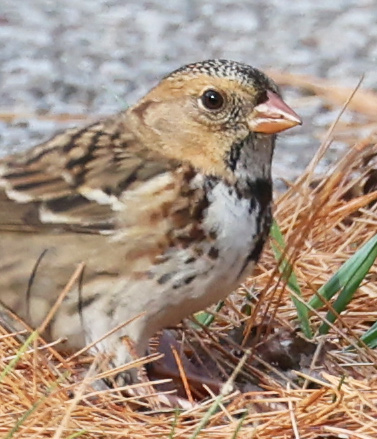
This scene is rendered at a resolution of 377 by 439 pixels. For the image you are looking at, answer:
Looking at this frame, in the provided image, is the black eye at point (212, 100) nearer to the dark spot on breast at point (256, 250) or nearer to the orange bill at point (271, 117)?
the orange bill at point (271, 117)

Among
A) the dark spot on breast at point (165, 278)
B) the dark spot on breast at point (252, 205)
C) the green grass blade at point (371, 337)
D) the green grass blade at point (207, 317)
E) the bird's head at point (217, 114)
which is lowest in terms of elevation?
the green grass blade at point (207, 317)

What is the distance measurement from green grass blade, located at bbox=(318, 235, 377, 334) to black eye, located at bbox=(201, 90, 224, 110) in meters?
0.44

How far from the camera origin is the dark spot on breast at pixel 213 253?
2156mm

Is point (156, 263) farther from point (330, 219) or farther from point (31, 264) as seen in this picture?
point (330, 219)

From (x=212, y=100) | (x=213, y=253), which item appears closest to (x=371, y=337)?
(x=213, y=253)

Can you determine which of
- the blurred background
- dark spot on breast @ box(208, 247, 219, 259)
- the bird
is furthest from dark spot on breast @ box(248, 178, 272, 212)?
the blurred background

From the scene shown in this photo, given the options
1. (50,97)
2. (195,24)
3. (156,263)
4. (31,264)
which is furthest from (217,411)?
(195,24)

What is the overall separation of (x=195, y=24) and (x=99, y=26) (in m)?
0.39

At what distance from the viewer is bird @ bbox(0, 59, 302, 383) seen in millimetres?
2168

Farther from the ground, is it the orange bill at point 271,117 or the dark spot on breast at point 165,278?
the orange bill at point 271,117

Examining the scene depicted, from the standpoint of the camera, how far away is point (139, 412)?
2.17m

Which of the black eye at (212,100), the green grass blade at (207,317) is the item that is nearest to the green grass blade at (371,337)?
the green grass blade at (207,317)

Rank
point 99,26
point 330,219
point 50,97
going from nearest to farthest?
point 330,219
point 50,97
point 99,26

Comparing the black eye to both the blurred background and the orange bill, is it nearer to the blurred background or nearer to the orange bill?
the orange bill
